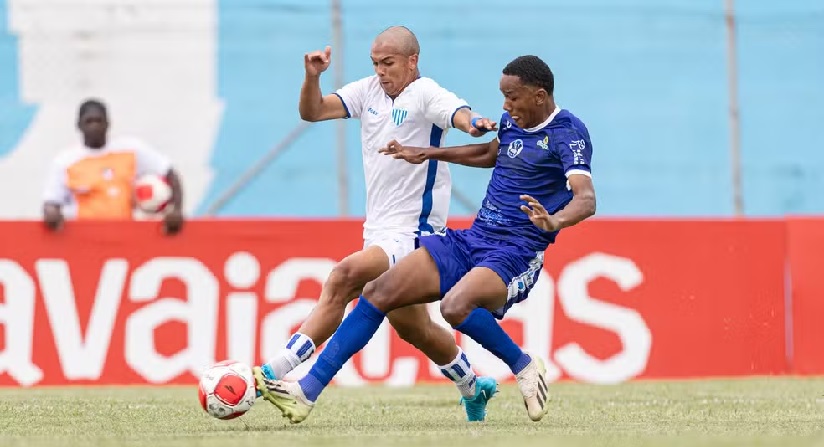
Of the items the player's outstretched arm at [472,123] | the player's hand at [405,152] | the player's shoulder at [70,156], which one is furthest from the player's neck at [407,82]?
the player's shoulder at [70,156]

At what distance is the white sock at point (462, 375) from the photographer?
8.51 m

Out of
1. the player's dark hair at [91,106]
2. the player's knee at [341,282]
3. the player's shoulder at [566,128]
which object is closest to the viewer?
the player's shoulder at [566,128]

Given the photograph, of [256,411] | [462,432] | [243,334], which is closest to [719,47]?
[243,334]

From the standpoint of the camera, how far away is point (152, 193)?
491 inches

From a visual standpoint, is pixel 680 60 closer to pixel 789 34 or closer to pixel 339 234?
pixel 789 34

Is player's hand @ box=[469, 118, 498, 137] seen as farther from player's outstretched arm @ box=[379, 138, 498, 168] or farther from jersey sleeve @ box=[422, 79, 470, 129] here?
jersey sleeve @ box=[422, 79, 470, 129]

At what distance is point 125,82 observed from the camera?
14031mm

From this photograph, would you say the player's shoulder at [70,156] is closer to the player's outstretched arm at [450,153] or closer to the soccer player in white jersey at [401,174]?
the soccer player in white jersey at [401,174]

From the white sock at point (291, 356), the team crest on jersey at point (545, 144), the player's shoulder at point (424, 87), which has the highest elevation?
the player's shoulder at point (424, 87)

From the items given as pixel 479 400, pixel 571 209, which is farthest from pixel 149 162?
pixel 571 209

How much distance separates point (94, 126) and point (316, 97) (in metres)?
4.40

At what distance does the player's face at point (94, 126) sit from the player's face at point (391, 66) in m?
4.48

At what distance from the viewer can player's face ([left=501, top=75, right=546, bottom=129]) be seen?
8148 mm

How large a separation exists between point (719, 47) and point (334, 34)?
3.30 meters
